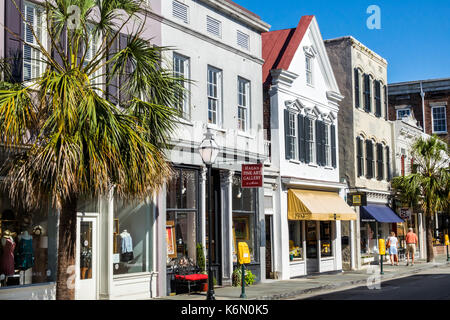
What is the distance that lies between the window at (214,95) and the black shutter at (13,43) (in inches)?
276

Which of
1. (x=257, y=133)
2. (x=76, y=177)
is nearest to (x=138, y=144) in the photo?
(x=76, y=177)

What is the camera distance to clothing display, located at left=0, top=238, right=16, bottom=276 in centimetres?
1315

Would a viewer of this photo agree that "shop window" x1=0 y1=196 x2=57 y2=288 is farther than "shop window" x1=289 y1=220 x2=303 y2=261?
No

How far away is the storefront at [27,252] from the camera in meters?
13.2

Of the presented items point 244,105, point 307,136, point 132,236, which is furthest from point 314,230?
point 132,236

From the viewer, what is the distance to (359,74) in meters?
29.1

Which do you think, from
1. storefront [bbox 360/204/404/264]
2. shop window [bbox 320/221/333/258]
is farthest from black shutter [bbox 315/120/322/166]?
storefront [bbox 360/204/404/264]

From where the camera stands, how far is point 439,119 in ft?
152

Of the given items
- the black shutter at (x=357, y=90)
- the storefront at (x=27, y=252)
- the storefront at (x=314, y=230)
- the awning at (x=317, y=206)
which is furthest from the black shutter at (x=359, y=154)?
the storefront at (x=27, y=252)

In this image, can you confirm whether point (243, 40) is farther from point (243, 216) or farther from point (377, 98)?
point (377, 98)

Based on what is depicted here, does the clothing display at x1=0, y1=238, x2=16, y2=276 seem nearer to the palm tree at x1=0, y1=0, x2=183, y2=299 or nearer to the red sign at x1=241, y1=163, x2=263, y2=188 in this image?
the palm tree at x1=0, y1=0, x2=183, y2=299

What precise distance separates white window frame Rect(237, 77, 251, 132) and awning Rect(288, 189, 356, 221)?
3.61 m

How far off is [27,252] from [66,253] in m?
2.73

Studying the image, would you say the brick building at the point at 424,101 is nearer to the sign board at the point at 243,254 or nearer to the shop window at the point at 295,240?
the shop window at the point at 295,240
